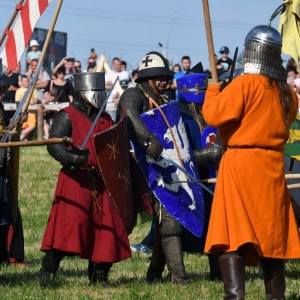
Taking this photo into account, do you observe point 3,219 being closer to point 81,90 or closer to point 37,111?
point 81,90

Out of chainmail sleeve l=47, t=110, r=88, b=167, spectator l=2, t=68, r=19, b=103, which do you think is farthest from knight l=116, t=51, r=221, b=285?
spectator l=2, t=68, r=19, b=103

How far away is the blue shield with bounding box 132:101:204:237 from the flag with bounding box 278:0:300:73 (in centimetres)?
142

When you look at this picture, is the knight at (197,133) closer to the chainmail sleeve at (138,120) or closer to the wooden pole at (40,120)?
the chainmail sleeve at (138,120)

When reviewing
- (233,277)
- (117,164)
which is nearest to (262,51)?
(233,277)

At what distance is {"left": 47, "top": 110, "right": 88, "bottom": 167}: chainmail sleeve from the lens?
24.4 feet

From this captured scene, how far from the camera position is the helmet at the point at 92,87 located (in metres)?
7.63

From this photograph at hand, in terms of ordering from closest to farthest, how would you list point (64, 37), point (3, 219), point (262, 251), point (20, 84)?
point (262, 251)
point (3, 219)
point (20, 84)
point (64, 37)

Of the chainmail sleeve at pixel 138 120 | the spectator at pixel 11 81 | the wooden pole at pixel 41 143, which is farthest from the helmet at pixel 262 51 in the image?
the spectator at pixel 11 81

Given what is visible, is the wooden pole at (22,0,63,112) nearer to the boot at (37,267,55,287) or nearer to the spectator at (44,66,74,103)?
the boot at (37,267,55,287)

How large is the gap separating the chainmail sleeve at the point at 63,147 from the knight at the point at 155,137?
41 centimetres

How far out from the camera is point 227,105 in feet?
19.8

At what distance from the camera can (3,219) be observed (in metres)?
7.70

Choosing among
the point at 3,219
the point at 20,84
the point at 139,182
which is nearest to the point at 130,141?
the point at 139,182

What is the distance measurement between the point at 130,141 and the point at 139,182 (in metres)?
0.33
